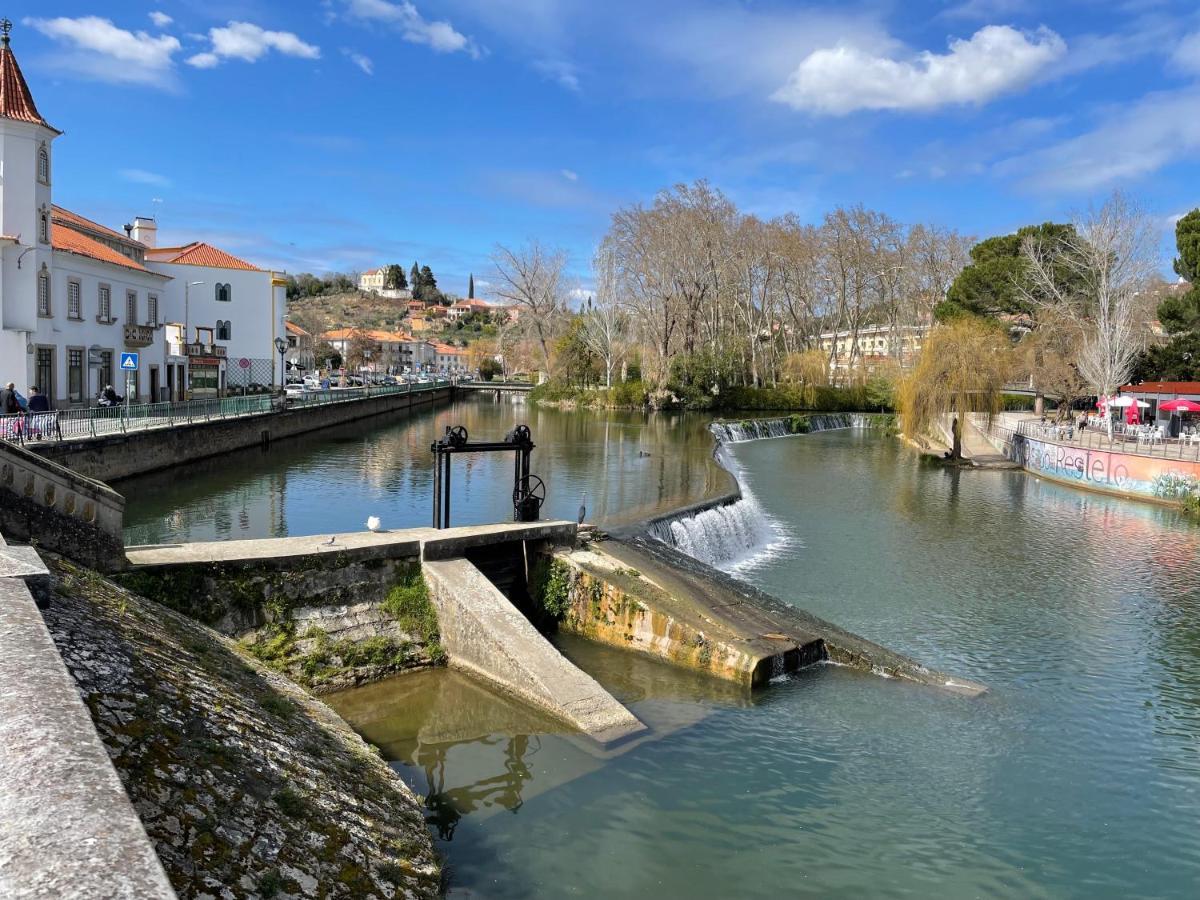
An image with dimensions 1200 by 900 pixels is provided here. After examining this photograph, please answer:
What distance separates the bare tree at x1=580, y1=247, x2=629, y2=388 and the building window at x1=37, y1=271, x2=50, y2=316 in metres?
39.0

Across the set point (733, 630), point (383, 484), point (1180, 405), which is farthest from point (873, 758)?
point (1180, 405)

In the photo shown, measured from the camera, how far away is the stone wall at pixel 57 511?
874cm

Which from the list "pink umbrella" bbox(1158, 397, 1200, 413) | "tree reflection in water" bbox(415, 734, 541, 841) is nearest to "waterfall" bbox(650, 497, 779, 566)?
"tree reflection in water" bbox(415, 734, 541, 841)

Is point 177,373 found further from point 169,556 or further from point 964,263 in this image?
point 964,263

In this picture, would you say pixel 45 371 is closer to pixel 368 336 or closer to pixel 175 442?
pixel 175 442

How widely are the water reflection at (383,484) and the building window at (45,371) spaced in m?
6.85

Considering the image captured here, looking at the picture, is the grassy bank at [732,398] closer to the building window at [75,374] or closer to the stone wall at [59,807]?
the building window at [75,374]

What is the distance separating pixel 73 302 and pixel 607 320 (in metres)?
38.5

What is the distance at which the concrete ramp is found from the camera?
912 cm

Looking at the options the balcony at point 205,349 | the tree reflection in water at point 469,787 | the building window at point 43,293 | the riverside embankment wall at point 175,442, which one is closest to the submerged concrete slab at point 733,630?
the tree reflection in water at point 469,787

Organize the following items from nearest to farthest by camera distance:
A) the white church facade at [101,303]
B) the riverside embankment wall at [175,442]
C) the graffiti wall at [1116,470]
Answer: the riverside embankment wall at [175,442], the graffiti wall at [1116,470], the white church facade at [101,303]

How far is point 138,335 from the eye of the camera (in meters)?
37.0

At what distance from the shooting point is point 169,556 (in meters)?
9.95

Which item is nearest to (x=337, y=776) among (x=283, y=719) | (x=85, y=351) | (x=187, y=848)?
(x=283, y=719)
